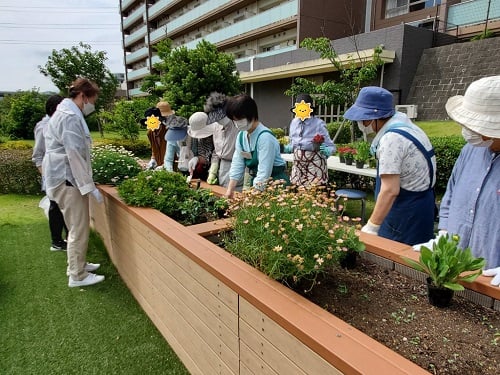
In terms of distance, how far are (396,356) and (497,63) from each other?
1302 cm

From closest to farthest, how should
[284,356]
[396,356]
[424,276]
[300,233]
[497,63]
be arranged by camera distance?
[396,356], [284,356], [300,233], [424,276], [497,63]

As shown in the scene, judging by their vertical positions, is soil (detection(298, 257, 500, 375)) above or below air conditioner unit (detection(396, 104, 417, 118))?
below

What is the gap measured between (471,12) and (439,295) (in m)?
16.4

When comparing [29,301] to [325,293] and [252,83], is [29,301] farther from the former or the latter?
[252,83]

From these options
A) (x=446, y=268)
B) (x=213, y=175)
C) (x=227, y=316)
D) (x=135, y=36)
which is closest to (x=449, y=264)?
(x=446, y=268)

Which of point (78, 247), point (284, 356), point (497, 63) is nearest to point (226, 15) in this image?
point (497, 63)

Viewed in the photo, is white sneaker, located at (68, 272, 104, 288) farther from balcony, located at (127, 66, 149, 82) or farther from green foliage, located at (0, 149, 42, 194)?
balcony, located at (127, 66, 149, 82)

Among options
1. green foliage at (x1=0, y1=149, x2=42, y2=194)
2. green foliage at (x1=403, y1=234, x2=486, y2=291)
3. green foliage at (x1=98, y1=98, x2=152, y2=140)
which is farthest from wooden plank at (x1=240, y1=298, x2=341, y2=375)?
green foliage at (x1=98, y1=98, x2=152, y2=140)

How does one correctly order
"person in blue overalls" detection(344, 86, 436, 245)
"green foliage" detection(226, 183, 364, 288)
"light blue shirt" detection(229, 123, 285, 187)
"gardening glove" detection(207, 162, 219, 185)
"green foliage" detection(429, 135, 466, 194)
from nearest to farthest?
"green foliage" detection(226, 183, 364, 288) < "person in blue overalls" detection(344, 86, 436, 245) < "light blue shirt" detection(229, 123, 285, 187) < "gardening glove" detection(207, 162, 219, 185) < "green foliage" detection(429, 135, 466, 194)

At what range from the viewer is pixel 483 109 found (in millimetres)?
1435

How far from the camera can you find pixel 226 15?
25344 mm

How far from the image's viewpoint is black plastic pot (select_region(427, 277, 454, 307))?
1.36 meters

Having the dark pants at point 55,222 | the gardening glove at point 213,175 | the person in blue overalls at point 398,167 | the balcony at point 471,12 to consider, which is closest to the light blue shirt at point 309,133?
the gardening glove at point 213,175

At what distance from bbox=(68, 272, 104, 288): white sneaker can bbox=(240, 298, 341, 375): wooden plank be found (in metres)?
2.39
